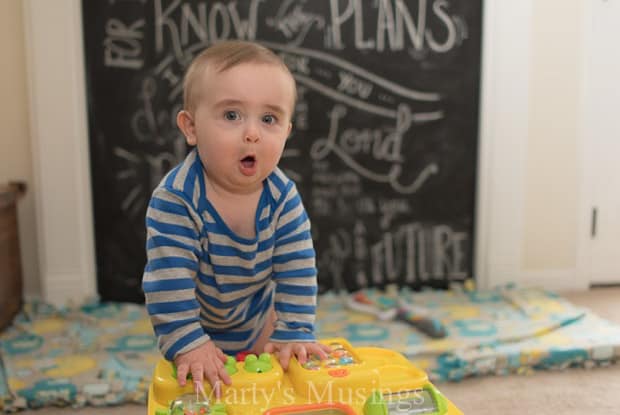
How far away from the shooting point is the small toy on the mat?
6.16ft

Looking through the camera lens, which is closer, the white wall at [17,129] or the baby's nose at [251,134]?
the baby's nose at [251,134]

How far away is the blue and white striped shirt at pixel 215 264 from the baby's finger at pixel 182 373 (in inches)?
1.8

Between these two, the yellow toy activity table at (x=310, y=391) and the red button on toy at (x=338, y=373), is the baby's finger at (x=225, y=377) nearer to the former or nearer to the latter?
the yellow toy activity table at (x=310, y=391)

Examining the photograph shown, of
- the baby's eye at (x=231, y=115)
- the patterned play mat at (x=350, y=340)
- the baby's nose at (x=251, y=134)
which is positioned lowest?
the patterned play mat at (x=350, y=340)

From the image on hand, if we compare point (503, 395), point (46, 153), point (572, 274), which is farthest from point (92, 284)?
point (572, 274)

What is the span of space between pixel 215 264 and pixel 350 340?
93cm

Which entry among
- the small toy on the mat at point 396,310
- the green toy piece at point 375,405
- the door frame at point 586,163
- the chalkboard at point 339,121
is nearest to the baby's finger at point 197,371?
the green toy piece at point 375,405

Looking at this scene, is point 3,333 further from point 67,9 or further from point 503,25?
point 503,25

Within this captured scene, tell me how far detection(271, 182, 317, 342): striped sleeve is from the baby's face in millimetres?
125

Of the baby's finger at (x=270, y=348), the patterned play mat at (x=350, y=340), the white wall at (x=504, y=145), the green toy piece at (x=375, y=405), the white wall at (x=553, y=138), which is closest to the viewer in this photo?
the green toy piece at (x=375, y=405)

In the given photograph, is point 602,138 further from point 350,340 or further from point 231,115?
point 231,115

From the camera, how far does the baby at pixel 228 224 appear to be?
2.99 feet

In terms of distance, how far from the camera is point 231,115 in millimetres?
921

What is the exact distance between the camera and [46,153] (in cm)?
219
